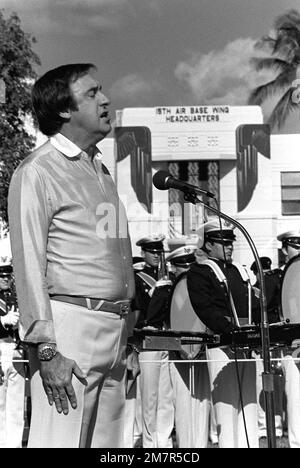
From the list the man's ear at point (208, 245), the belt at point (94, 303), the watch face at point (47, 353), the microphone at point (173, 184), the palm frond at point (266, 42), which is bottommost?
the watch face at point (47, 353)

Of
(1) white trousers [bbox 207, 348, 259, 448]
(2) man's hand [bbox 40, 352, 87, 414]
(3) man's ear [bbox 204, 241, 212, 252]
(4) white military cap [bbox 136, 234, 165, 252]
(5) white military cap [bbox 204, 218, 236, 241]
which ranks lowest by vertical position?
(2) man's hand [bbox 40, 352, 87, 414]

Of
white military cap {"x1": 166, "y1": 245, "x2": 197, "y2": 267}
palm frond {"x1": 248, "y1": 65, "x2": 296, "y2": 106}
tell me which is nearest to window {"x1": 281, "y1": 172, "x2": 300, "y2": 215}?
palm frond {"x1": 248, "y1": 65, "x2": 296, "y2": 106}

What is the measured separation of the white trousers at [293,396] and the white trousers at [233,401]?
1064 mm

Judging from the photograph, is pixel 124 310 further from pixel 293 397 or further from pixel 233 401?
pixel 293 397

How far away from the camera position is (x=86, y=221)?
2.78 m

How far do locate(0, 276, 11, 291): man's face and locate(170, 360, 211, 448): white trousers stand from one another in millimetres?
2193

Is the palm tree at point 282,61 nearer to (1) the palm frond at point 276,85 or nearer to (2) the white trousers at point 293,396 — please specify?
(1) the palm frond at point 276,85

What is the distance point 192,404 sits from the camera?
622 cm

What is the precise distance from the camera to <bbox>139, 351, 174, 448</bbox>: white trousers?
7.10m

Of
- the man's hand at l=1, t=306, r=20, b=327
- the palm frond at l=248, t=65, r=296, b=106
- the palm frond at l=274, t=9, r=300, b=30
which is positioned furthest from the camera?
the palm frond at l=248, t=65, r=296, b=106

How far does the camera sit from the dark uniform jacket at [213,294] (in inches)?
216

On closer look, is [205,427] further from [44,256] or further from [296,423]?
[44,256]

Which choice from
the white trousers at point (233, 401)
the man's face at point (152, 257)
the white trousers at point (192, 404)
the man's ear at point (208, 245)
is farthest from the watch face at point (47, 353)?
the man's face at point (152, 257)

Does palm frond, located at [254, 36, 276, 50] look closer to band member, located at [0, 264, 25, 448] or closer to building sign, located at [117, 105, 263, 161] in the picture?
band member, located at [0, 264, 25, 448]
